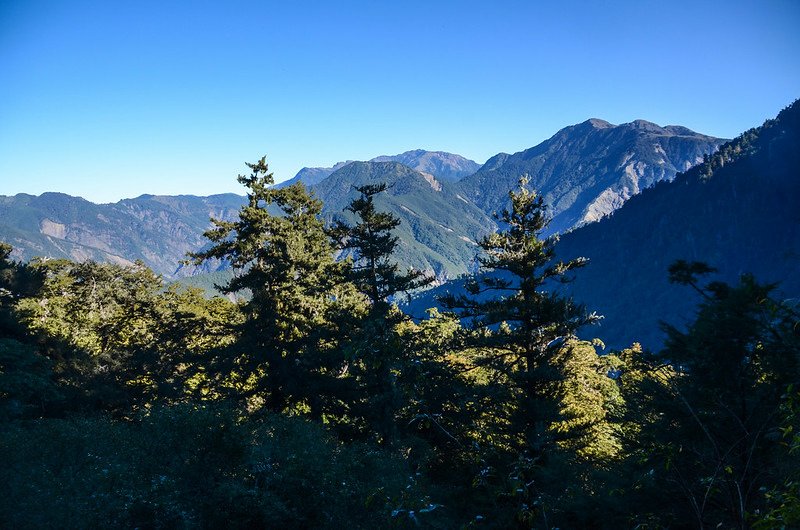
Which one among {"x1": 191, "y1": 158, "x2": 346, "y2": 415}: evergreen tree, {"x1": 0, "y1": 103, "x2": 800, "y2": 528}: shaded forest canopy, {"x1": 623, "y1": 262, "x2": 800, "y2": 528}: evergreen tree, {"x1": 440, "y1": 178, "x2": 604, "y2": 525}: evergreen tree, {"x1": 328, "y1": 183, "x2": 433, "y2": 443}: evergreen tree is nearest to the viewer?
{"x1": 0, "y1": 103, "x2": 800, "y2": 528}: shaded forest canopy

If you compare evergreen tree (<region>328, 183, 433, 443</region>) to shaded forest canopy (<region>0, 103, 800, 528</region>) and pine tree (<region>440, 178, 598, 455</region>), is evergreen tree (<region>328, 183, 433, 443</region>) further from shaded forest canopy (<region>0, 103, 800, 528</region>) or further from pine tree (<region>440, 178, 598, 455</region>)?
pine tree (<region>440, 178, 598, 455</region>)

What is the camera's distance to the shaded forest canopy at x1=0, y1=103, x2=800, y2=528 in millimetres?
6902

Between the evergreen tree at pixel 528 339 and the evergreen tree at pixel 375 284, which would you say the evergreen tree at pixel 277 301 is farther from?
the evergreen tree at pixel 528 339

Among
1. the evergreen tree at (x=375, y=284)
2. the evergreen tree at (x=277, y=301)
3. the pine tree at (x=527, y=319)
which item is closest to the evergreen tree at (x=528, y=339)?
the pine tree at (x=527, y=319)

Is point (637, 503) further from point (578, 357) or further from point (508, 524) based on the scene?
point (578, 357)

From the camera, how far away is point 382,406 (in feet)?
73.0

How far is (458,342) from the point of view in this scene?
2091 centimetres

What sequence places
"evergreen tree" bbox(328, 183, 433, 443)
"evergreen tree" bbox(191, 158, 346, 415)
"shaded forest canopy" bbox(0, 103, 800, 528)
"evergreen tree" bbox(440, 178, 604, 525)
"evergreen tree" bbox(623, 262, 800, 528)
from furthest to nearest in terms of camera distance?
"evergreen tree" bbox(191, 158, 346, 415)
"evergreen tree" bbox(328, 183, 433, 443)
"evergreen tree" bbox(440, 178, 604, 525)
"evergreen tree" bbox(623, 262, 800, 528)
"shaded forest canopy" bbox(0, 103, 800, 528)

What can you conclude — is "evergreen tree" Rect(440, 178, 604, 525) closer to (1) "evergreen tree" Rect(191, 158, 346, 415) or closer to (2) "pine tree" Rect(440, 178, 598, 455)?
(2) "pine tree" Rect(440, 178, 598, 455)

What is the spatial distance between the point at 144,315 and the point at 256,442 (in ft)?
88.7

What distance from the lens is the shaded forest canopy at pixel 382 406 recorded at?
690cm

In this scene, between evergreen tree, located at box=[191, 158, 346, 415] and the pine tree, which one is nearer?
the pine tree

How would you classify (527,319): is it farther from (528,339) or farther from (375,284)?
(375,284)

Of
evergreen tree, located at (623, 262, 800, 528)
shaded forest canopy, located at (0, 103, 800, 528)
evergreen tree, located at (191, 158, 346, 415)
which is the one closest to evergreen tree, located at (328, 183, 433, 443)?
shaded forest canopy, located at (0, 103, 800, 528)
